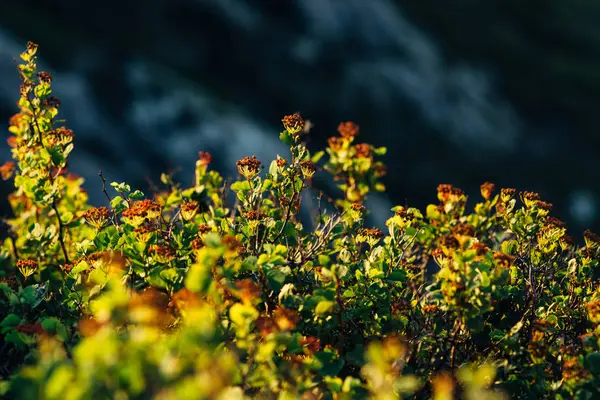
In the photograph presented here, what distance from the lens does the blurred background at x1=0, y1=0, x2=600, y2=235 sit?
14148 millimetres

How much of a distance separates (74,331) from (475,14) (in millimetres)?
27658

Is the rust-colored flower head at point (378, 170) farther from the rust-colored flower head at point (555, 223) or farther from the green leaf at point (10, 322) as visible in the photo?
the green leaf at point (10, 322)

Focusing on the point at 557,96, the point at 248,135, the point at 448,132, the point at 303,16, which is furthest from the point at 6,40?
the point at 557,96

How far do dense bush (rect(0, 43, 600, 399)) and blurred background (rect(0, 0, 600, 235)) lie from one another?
906 cm

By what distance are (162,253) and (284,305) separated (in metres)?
0.44

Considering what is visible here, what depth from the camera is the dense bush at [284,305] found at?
1275 mm

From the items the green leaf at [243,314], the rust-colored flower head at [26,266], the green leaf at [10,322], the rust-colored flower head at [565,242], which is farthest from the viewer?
the rust-colored flower head at [565,242]

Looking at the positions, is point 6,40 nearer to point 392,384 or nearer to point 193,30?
point 193,30

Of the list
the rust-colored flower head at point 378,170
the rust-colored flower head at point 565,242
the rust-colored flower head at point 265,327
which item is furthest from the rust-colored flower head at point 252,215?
the rust-colored flower head at point 565,242

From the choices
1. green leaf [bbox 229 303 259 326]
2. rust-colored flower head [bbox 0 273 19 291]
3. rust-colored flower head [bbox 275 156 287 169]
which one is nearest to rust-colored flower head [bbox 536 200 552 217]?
rust-colored flower head [bbox 275 156 287 169]

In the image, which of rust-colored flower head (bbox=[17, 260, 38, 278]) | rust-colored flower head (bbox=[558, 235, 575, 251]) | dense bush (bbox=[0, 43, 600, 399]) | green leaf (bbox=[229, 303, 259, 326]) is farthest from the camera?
rust-colored flower head (bbox=[558, 235, 575, 251])

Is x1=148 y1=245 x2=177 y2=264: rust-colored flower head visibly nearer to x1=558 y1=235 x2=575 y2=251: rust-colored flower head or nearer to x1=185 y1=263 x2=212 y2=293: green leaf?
x1=185 y1=263 x2=212 y2=293: green leaf

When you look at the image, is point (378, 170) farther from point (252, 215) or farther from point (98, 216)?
point (98, 216)

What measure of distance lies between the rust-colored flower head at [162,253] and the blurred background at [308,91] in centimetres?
937
